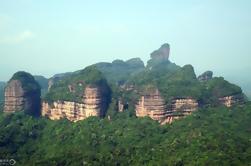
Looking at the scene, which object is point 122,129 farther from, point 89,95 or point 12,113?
point 12,113

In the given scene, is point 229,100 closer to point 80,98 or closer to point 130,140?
point 130,140

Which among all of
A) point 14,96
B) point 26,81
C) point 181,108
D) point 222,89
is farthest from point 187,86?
point 14,96

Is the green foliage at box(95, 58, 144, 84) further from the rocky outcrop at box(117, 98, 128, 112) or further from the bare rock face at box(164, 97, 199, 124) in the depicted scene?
the bare rock face at box(164, 97, 199, 124)

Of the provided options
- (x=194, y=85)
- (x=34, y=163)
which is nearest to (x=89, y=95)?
(x=194, y=85)

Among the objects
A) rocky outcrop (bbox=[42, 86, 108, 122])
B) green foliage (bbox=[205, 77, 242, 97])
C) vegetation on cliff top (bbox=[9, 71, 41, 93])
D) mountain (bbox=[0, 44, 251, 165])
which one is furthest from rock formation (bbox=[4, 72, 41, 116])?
green foliage (bbox=[205, 77, 242, 97])

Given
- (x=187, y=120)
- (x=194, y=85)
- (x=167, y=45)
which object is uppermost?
(x=167, y=45)

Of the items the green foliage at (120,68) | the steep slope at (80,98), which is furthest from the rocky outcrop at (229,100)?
the green foliage at (120,68)
